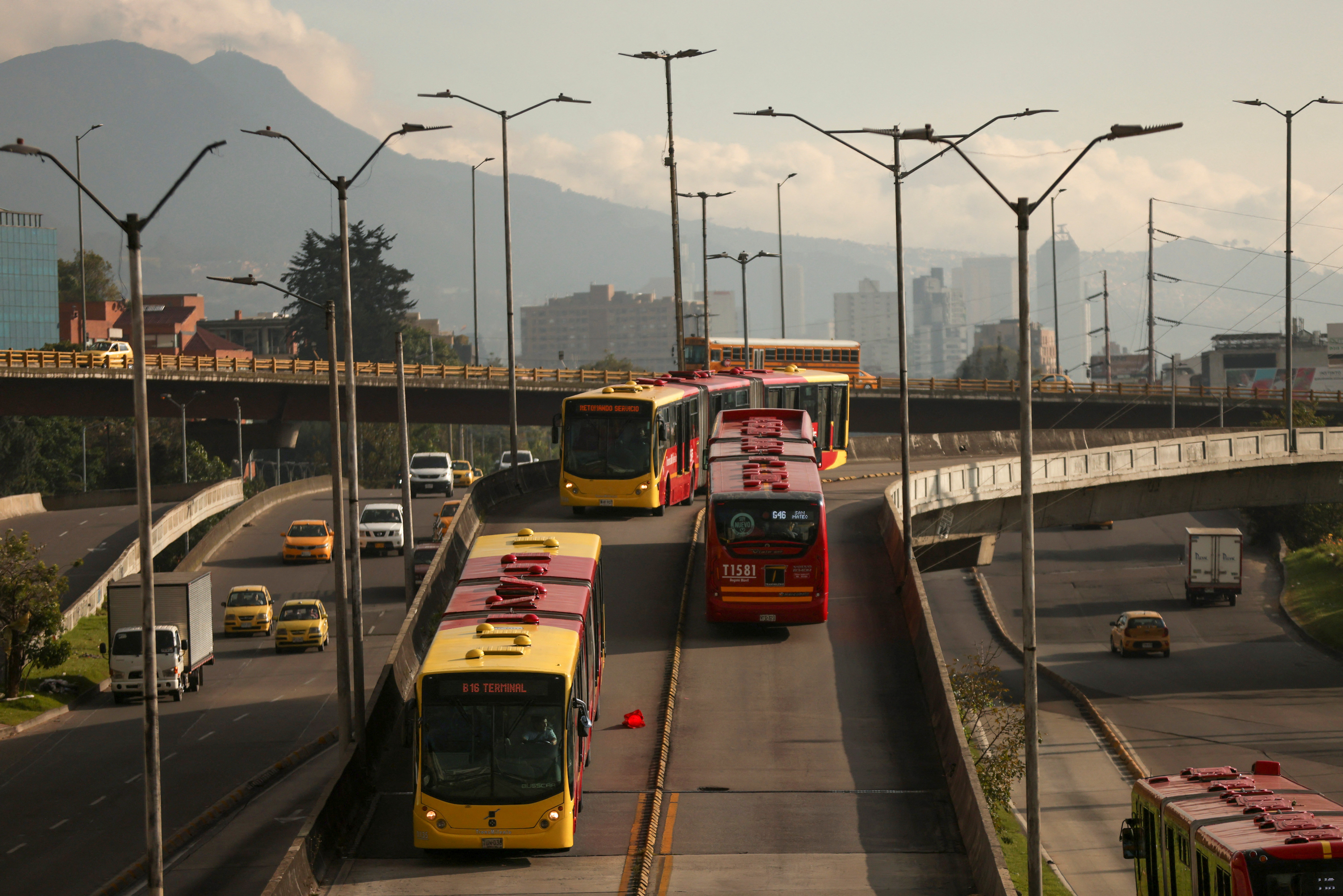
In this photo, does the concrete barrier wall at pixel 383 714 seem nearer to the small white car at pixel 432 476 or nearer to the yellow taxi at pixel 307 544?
the yellow taxi at pixel 307 544

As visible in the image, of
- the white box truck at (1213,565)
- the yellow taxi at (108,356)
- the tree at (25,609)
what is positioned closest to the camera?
the tree at (25,609)

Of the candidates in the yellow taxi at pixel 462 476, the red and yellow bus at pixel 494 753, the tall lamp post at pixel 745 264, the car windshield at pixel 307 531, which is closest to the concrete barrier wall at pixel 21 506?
the car windshield at pixel 307 531

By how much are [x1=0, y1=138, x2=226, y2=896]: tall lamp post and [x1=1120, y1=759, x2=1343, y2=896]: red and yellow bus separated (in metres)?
12.2

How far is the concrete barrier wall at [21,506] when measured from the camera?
77.9m

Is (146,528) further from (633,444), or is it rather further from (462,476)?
(462,476)

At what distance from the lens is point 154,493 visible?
86438 mm

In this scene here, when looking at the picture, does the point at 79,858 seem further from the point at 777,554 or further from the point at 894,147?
the point at 894,147

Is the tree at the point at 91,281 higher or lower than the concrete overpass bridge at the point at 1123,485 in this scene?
higher

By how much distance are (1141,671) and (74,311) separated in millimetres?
137765

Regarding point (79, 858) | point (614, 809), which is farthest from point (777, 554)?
point (79, 858)

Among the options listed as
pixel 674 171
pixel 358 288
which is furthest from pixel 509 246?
pixel 358 288

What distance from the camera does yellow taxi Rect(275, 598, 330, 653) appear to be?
160 feet

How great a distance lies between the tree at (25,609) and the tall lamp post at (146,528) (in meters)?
30.6

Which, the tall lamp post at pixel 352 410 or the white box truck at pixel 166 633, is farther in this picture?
the white box truck at pixel 166 633
